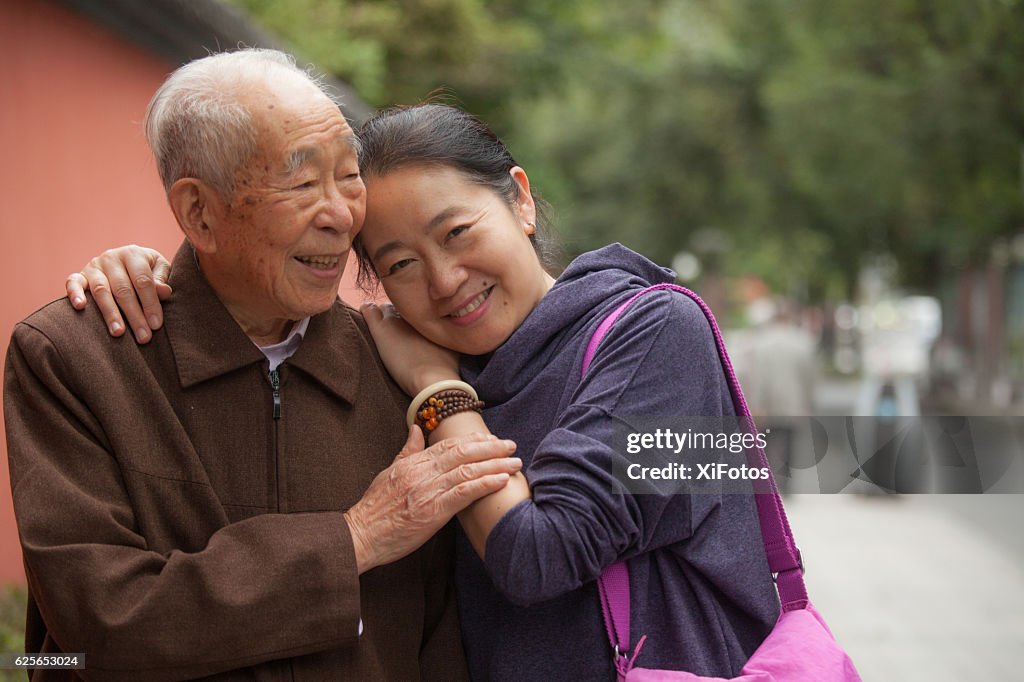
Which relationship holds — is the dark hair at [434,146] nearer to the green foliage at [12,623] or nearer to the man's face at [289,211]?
the man's face at [289,211]

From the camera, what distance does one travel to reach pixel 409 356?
2.18 meters

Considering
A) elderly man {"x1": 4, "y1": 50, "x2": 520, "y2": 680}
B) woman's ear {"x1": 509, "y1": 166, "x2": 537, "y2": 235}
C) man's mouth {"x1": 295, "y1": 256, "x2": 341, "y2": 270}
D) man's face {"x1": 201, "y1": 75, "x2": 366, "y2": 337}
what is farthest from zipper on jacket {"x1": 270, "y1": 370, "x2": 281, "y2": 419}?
woman's ear {"x1": 509, "y1": 166, "x2": 537, "y2": 235}

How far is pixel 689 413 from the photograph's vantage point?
6.27ft

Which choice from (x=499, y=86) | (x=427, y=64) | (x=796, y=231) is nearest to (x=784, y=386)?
(x=427, y=64)

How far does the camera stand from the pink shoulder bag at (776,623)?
1.82m

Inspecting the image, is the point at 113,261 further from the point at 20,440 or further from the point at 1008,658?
the point at 1008,658

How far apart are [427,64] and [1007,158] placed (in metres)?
7.91

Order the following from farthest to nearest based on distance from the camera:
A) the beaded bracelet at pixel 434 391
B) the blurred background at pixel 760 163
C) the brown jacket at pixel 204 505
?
1. the blurred background at pixel 760 163
2. the beaded bracelet at pixel 434 391
3. the brown jacket at pixel 204 505

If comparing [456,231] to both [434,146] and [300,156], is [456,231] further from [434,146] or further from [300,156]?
[300,156]

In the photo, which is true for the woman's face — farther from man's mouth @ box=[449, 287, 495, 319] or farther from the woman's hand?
the woman's hand

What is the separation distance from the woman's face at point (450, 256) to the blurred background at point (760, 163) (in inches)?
17.9

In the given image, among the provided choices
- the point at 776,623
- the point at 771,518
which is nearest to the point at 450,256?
the point at 771,518

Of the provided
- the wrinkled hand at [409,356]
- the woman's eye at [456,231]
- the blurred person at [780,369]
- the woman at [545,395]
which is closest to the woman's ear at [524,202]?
the woman at [545,395]

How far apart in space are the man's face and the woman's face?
77 mm
